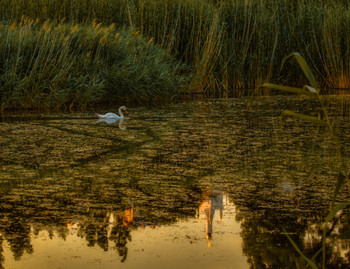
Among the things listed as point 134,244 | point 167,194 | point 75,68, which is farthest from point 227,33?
point 134,244

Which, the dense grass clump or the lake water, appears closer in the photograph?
the lake water

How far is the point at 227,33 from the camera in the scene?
889 cm

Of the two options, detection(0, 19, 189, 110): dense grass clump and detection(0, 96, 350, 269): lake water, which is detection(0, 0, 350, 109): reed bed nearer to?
detection(0, 19, 189, 110): dense grass clump

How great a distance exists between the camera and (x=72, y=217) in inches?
105

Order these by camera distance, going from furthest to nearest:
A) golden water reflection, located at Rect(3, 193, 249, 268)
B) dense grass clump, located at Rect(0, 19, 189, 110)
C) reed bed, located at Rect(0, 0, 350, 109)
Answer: reed bed, located at Rect(0, 0, 350, 109)
dense grass clump, located at Rect(0, 19, 189, 110)
golden water reflection, located at Rect(3, 193, 249, 268)

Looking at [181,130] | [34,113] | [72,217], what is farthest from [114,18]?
[72,217]

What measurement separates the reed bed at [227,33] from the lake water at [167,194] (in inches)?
135

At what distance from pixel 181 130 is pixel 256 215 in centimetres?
250

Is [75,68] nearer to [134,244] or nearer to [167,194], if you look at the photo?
[167,194]

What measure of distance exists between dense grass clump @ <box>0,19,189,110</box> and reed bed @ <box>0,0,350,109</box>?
2.72 feet

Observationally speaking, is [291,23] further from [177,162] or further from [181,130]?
[177,162]

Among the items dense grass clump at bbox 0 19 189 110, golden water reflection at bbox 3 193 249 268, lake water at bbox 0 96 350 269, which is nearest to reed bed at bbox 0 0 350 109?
dense grass clump at bbox 0 19 189 110

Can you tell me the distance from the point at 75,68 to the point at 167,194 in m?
4.11

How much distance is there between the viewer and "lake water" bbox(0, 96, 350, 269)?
2.25 m
